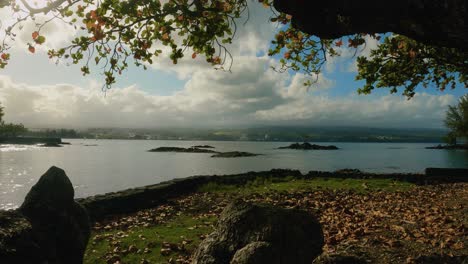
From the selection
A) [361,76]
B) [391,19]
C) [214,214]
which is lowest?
[214,214]

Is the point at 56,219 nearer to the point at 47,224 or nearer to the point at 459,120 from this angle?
the point at 47,224

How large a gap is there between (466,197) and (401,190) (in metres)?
4.34

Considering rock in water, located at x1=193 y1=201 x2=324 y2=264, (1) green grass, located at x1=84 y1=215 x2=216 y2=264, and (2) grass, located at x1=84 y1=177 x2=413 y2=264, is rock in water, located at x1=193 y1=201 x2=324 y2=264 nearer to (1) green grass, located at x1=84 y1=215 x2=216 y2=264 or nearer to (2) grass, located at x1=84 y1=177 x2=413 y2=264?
(2) grass, located at x1=84 y1=177 x2=413 y2=264

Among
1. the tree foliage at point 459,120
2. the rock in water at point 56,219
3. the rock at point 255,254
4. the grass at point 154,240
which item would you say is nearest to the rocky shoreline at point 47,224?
A: the rock in water at point 56,219

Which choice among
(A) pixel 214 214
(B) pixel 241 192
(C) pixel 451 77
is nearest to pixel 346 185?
(B) pixel 241 192

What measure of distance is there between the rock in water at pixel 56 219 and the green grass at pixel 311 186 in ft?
47.4

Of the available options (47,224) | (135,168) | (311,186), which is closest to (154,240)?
(47,224)

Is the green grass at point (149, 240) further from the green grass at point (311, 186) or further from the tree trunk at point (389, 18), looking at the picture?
the green grass at point (311, 186)

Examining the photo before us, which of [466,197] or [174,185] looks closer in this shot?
[466,197]

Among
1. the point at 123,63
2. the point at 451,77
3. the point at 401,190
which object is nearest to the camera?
the point at 123,63

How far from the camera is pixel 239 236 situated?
6703 mm

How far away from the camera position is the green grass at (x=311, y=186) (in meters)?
22.1

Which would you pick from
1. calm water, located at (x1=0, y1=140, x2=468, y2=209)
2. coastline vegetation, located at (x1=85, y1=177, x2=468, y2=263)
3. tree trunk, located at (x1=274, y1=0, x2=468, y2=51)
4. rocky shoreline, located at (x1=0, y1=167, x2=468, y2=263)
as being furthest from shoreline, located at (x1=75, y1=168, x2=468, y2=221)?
calm water, located at (x1=0, y1=140, x2=468, y2=209)

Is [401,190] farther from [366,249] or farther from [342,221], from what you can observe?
[366,249]
